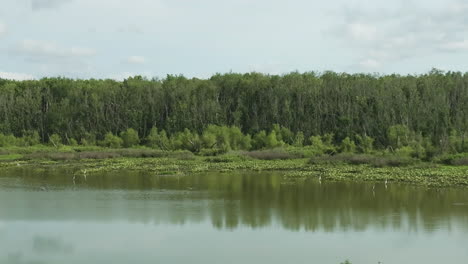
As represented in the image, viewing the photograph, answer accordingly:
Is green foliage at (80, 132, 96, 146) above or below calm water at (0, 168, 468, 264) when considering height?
above

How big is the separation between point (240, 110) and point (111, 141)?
15.2 metres

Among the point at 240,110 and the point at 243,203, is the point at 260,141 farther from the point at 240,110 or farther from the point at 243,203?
the point at 243,203

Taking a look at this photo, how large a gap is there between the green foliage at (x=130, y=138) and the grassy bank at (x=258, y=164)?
193 inches

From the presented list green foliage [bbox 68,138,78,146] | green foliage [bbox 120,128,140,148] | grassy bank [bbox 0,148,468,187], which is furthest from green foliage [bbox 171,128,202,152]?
green foliage [bbox 68,138,78,146]

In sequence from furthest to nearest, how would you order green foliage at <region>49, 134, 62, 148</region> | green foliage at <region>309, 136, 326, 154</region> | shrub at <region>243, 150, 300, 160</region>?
green foliage at <region>49, 134, 62, 148</region> < green foliage at <region>309, 136, 326, 154</region> < shrub at <region>243, 150, 300, 160</region>

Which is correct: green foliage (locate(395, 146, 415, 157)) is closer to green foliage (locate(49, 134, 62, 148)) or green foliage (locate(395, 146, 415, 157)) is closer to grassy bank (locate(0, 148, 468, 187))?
grassy bank (locate(0, 148, 468, 187))

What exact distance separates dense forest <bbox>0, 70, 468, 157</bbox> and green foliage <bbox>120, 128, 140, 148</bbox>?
0.11 meters

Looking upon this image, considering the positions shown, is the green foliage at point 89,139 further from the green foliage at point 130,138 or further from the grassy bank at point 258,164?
the grassy bank at point 258,164

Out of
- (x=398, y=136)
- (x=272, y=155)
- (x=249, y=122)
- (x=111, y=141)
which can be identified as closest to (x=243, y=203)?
(x=272, y=155)

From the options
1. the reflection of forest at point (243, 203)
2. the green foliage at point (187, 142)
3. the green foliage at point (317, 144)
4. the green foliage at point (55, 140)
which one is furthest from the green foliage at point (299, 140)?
the green foliage at point (55, 140)

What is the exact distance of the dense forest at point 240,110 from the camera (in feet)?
198

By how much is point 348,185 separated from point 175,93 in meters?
40.9

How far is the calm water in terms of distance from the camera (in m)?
20.0

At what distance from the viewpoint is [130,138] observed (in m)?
68.3
